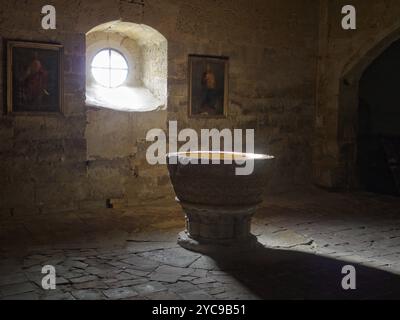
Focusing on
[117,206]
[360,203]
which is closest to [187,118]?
[117,206]

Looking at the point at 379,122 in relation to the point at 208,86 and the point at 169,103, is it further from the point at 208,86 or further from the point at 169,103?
the point at 169,103

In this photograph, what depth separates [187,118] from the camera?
636 cm

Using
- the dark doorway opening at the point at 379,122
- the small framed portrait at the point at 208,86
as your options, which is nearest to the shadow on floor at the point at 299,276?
the small framed portrait at the point at 208,86

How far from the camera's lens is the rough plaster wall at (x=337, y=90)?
6902 mm

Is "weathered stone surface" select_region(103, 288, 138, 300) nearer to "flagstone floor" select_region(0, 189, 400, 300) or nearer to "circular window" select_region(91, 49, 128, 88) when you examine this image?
"flagstone floor" select_region(0, 189, 400, 300)

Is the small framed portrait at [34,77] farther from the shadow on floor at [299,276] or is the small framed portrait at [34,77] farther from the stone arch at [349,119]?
the stone arch at [349,119]

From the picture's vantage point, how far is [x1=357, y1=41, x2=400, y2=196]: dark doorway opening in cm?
737

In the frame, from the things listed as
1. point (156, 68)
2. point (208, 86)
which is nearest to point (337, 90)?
point (208, 86)

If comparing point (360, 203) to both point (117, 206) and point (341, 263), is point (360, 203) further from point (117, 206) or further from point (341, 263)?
point (117, 206)

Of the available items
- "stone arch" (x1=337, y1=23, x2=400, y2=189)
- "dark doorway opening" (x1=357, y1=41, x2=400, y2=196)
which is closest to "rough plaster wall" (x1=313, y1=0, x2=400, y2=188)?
"stone arch" (x1=337, y1=23, x2=400, y2=189)

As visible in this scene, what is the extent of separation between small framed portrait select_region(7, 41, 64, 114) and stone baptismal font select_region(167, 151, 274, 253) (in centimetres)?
206

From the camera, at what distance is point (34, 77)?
17.6ft

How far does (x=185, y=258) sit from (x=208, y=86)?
3.14 metres

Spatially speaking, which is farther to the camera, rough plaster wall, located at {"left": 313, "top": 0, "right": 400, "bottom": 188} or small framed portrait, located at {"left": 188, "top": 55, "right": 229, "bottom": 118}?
rough plaster wall, located at {"left": 313, "top": 0, "right": 400, "bottom": 188}
